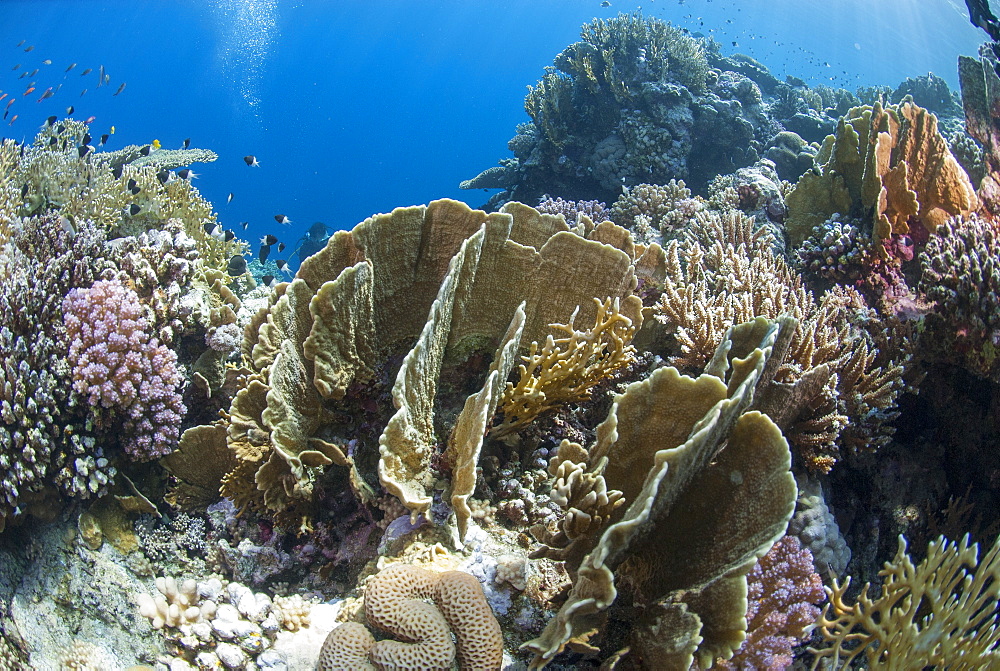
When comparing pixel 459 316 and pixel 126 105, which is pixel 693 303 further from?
pixel 126 105

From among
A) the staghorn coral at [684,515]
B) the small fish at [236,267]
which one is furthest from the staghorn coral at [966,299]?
the small fish at [236,267]

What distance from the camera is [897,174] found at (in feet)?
14.0

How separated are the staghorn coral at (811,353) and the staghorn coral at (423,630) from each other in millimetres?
1785

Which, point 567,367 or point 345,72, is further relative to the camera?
point 345,72

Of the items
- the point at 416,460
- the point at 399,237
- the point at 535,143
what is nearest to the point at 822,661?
the point at 416,460

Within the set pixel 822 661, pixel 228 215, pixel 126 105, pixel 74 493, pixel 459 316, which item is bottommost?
pixel 822 661

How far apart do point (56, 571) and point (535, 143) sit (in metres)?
11.1

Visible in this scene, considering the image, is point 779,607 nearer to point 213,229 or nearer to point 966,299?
point 966,299

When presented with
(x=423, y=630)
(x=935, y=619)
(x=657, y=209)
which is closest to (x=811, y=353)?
(x=935, y=619)

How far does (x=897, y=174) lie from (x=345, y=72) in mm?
152355

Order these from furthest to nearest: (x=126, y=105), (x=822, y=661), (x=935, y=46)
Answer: (x=126, y=105) < (x=935, y=46) < (x=822, y=661)

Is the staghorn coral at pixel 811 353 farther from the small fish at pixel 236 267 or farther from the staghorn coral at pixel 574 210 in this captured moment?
the small fish at pixel 236 267

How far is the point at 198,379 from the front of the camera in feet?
12.1

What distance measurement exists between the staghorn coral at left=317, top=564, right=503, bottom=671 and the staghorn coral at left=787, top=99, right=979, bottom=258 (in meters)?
4.21
